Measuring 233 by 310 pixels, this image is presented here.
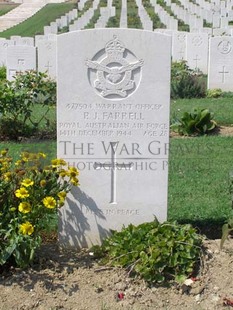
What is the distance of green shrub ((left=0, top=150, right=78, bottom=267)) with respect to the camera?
13.7 feet

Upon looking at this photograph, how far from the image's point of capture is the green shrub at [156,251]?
427 centimetres

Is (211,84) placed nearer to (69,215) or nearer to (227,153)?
(227,153)

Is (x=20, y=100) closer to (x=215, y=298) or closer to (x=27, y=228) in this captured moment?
(x=27, y=228)

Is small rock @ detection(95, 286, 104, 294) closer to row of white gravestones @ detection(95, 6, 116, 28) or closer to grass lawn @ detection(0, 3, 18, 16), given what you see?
row of white gravestones @ detection(95, 6, 116, 28)

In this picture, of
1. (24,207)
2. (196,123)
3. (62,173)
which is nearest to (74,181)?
(62,173)

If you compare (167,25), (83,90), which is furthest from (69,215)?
(167,25)

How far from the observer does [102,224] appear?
4852mm

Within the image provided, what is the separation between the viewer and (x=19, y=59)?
1309 cm

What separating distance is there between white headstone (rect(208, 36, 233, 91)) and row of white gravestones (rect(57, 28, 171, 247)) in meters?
A: 8.32

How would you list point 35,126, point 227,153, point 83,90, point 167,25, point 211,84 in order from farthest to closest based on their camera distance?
point 167,25
point 211,84
point 35,126
point 227,153
point 83,90

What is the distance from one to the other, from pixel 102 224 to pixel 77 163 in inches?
18.5

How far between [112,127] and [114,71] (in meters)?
0.38

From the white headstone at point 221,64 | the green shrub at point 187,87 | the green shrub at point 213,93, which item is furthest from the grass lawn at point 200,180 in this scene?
the white headstone at point 221,64

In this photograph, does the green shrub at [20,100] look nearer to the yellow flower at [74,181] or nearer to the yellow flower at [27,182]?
the yellow flower at [74,181]
